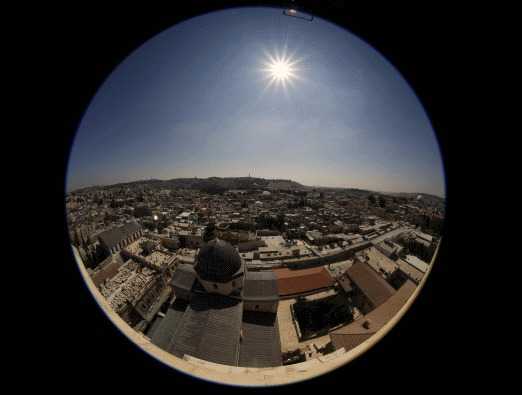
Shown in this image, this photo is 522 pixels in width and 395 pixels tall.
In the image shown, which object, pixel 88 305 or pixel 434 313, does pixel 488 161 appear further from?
pixel 88 305

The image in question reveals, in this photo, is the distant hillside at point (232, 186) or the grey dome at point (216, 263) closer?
the grey dome at point (216, 263)

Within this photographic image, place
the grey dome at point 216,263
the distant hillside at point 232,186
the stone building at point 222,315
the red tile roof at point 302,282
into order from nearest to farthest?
the stone building at point 222,315, the grey dome at point 216,263, the red tile roof at point 302,282, the distant hillside at point 232,186

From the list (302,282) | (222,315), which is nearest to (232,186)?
(302,282)

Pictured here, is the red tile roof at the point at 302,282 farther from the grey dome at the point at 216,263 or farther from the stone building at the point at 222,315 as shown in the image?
the grey dome at the point at 216,263

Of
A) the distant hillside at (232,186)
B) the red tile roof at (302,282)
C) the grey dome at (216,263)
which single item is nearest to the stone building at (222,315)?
the grey dome at (216,263)

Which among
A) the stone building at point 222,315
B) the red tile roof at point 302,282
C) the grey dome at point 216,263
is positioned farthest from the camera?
the red tile roof at point 302,282

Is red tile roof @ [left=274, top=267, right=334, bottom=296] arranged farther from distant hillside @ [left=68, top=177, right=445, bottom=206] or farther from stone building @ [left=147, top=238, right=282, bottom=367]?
distant hillside @ [left=68, top=177, right=445, bottom=206]

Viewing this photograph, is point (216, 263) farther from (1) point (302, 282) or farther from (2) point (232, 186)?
(2) point (232, 186)

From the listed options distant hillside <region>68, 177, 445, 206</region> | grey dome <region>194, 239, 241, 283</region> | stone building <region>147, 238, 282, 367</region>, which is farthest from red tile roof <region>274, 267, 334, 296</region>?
distant hillside <region>68, 177, 445, 206</region>
